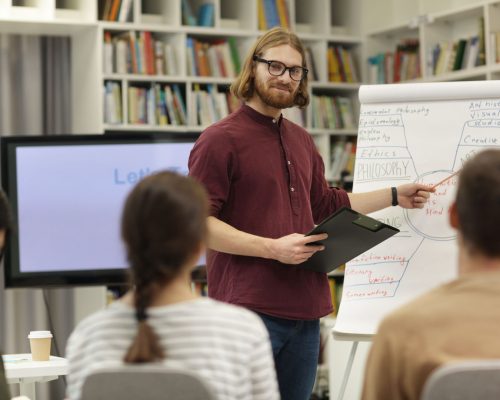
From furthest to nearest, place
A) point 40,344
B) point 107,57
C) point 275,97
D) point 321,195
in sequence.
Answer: point 107,57 < point 40,344 < point 321,195 < point 275,97

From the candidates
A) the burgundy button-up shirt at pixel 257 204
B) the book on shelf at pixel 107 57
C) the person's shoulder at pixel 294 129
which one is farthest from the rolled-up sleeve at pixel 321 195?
the book on shelf at pixel 107 57

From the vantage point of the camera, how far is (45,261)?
4.63 metres

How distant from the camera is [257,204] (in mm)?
2816

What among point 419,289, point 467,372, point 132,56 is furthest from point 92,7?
point 467,372

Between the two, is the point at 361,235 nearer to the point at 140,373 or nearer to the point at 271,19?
the point at 140,373

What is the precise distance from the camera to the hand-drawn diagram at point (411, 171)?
10.6ft

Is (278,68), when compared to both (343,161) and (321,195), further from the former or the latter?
(343,161)

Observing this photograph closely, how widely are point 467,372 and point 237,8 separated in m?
5.00

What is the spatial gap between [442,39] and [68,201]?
2.77 metres

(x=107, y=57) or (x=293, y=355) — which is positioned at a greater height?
(x=107, y=57)

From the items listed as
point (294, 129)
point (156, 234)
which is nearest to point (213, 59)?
point (294, 129)

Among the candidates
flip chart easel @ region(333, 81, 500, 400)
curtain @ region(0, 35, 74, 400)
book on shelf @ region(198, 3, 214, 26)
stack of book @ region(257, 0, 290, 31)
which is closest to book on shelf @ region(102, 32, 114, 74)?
curtain @ region(0, 35, 74, 400)

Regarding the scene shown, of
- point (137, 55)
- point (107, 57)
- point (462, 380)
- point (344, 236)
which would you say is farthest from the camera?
point (137, 55)

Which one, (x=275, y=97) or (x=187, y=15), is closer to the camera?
(x=275, y=97)
